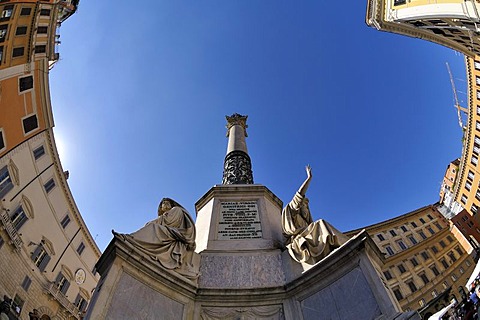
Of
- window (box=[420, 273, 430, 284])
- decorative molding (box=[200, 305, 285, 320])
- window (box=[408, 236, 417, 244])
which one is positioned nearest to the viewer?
decorative molding (box=[200, 305, 285, 320])

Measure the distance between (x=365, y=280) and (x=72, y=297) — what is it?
103 ft

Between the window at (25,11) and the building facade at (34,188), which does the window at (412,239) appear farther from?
the window at (25,11)

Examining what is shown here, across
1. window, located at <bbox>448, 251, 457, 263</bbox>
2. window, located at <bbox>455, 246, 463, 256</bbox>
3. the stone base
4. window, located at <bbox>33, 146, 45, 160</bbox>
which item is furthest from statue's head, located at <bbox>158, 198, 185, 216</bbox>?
window, located at <bbox>455, 246, 463, 256</bbox>

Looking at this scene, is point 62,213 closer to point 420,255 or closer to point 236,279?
point 236,279

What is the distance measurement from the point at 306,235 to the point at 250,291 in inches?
68.0

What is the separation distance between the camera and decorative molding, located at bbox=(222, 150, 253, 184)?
38.0 feet

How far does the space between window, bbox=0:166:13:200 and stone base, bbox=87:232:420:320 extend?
72.2 feet

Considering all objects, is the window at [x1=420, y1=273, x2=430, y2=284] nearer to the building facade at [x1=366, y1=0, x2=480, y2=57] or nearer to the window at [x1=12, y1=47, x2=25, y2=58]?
the building facade at [x1=366, y1=0, x2=480, y2=57]

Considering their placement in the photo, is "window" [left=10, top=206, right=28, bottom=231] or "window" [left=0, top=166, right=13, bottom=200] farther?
"window" [left=10, top=206, right=28, bottom=231]

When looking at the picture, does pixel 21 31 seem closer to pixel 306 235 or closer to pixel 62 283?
pixel 62 283

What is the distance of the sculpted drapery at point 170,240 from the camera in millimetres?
7043

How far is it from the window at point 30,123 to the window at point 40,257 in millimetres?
9437

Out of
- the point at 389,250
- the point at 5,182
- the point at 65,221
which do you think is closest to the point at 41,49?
the point at 5,182

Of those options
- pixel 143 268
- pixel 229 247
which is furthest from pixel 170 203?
pixel 143 268
